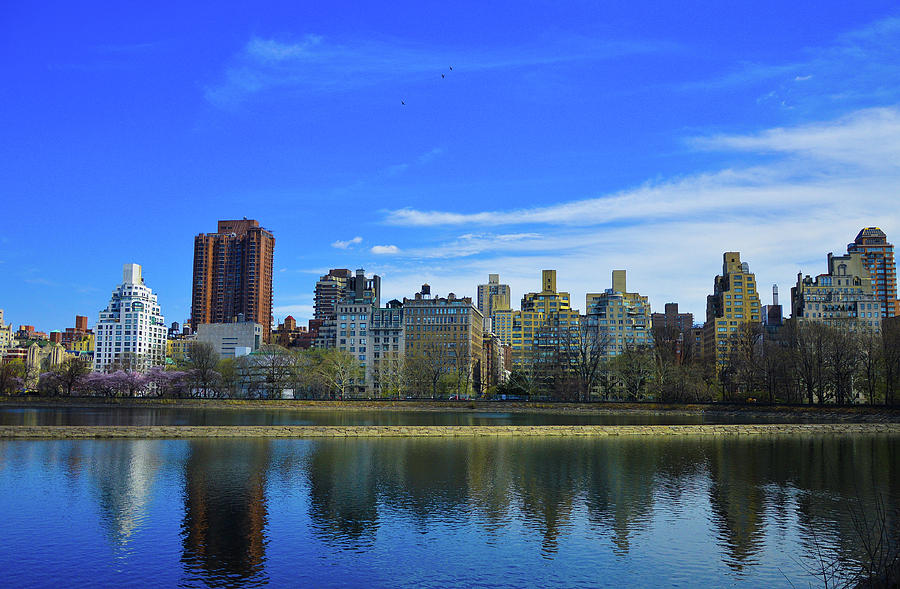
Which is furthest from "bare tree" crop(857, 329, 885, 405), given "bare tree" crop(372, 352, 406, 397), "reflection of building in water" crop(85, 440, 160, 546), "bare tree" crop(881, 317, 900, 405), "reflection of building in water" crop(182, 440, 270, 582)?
"reflection of building in water" crop(85, 440, 160, 546)

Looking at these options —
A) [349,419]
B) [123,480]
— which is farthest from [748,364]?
[123,480]

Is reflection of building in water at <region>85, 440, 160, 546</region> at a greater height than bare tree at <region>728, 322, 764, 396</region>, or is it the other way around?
bare tree at <region>728, 322, 764, 396</region>

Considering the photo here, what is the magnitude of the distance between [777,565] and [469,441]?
3979cm

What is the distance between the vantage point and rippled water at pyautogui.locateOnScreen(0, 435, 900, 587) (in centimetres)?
2484

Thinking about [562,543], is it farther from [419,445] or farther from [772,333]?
[772,333]

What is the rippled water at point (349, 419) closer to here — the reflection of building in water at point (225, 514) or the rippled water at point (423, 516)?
the rippled water at point (423, 516)

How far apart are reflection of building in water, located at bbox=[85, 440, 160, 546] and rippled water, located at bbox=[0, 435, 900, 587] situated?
176 mm

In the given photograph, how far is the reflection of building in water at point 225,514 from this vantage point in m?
25.3

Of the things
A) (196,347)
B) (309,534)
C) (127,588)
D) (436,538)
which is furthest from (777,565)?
(196,347)

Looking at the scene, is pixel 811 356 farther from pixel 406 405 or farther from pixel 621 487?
pixel 621 487

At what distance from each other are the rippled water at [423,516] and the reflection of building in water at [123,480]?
18cm

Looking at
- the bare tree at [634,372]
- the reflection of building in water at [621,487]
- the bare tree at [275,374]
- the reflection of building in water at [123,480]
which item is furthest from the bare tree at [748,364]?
the reflection of building in water at [123,480]

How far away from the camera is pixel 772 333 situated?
604ft

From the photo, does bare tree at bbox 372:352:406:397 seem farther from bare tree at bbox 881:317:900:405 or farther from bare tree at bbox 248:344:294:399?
bare tree at bbox 881:317:900:405
